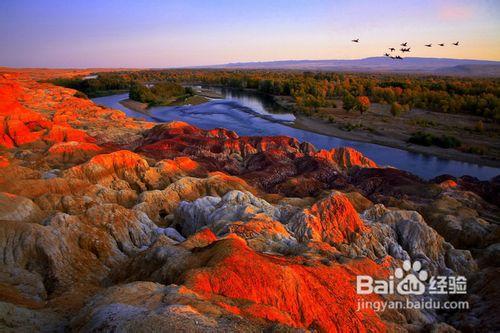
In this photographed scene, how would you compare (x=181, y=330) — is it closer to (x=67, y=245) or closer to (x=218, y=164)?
(x=67, y=245)

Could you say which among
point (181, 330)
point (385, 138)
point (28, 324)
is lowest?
point (385, 138)

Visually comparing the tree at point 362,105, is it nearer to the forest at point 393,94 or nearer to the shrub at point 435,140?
the forest at point 393,94

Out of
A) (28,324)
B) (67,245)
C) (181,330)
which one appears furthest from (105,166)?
(181,330)

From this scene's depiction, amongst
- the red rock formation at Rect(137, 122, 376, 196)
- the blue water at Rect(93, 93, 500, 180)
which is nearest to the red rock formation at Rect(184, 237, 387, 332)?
the red rock formation at Rect(137, 122, 376, 196)

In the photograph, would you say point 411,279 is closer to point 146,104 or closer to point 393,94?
point 393,94

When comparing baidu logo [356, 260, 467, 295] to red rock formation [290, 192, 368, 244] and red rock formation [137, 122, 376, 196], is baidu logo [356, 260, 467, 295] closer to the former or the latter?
red rock formation [290, 192, 368, 244]

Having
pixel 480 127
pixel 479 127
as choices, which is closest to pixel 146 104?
pixel 479 127
